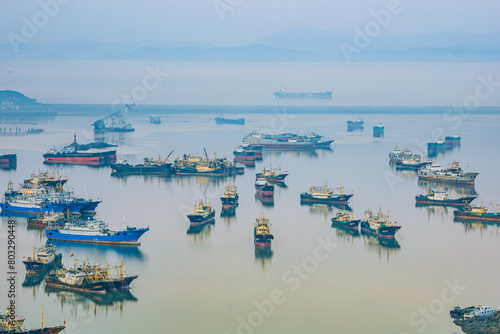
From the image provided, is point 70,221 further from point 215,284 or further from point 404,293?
point 404,293

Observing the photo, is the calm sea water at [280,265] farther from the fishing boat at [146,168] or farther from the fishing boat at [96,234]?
the fishing boat at [146,168]

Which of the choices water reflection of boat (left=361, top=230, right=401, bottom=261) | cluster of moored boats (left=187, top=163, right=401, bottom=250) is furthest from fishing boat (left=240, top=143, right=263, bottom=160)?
water reflection of boat (left=361, top=230, right=401, bottom=261)

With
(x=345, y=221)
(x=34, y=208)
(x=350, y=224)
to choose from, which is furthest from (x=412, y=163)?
(x=34, y=208)

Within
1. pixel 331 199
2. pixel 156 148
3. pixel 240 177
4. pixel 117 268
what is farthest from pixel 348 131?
pixel 117 268

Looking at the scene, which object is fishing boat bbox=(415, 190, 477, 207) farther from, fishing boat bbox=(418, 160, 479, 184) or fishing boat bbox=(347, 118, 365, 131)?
fishing boat bbox=(347, 118, 365, 131)

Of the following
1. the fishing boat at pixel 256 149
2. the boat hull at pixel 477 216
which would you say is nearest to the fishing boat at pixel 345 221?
the boat hull at pixel 477 216

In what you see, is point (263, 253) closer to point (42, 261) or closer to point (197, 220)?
point (197, 220)
